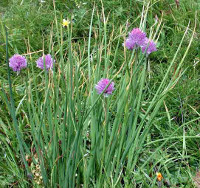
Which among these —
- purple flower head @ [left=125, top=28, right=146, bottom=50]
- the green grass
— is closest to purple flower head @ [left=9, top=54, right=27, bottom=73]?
the green grass

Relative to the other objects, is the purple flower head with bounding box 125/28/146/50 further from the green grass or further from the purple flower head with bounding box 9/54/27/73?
the purple flower head with bounding box 9/54/27/73

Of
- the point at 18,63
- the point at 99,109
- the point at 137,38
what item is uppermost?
the point at 137,38

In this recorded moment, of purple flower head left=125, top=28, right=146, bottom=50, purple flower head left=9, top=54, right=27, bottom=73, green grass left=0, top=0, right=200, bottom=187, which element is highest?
purple flower head left=125, top=28, right=146, bottom=50

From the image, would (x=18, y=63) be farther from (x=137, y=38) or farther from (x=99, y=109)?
(x=137, y=38)

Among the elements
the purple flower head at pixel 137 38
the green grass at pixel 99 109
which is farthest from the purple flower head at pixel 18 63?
the purple flower head at pixel 137 38

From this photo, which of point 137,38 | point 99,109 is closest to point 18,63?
point 99,109

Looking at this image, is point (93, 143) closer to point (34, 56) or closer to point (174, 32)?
point (34, 56)

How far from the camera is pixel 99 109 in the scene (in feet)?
5.06

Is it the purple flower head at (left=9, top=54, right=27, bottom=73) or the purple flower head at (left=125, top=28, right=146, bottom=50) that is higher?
the purple flower head at (left=125, top=28, right=146, bottom=50)

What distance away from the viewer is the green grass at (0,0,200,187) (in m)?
1.42

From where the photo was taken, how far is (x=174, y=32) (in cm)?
272

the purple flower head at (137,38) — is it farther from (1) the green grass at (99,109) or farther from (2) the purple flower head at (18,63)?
(2) the purple flower head at (18,63)

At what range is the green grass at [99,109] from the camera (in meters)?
1.42

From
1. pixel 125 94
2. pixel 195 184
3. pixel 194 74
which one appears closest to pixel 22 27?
pixel 194 74
